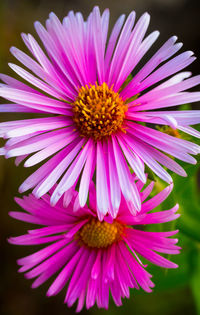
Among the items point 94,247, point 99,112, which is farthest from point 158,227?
point 99,112

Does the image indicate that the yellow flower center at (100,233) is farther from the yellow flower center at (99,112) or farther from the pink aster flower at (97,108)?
the yellow flower center at (99,112)

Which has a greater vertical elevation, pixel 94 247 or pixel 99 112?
pixel 99 112

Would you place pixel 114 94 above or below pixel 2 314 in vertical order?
above

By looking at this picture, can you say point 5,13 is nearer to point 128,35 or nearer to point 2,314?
point 128,35

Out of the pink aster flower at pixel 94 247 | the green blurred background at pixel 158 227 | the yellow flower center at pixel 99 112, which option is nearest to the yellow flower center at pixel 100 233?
the pink aster flower at pixel 94 247

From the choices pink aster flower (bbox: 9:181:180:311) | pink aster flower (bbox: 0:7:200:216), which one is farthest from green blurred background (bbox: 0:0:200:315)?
pink aster flower (bbox: 0:7:200:216)

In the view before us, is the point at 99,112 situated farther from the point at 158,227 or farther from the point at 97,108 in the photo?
the point at 158,227

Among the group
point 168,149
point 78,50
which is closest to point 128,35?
point 78,50
